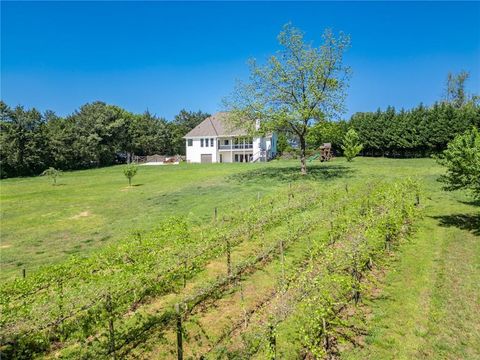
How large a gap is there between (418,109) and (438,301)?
42.5 m

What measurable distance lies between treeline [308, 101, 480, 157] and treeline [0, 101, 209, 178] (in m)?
36.1

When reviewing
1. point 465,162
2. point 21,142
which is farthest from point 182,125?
point 465,162

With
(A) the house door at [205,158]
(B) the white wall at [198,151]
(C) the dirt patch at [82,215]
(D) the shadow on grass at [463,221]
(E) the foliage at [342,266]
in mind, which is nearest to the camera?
(E) the foliage at [342,266]

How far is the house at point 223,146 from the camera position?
168 feet

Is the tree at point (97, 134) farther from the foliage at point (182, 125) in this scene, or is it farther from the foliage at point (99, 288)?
the foliage at point (99, 288)

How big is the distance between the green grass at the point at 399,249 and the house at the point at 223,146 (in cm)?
2063

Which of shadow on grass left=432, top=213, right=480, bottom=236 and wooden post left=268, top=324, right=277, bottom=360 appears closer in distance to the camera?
wooden post left=268, top=324, right=277, bottom=360

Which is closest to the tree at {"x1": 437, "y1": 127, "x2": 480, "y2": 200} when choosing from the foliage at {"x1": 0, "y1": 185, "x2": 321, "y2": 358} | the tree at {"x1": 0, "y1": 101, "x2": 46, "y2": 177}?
the foliage at {"x1": 0, "y1": 185, "x2": 321, "y2": 358}

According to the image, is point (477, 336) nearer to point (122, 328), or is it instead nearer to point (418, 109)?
point (122, 328)

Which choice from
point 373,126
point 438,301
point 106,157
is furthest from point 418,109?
point 106,157

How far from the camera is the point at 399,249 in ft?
37.2

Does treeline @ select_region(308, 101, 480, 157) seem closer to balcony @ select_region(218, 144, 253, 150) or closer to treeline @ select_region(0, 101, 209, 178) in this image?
balcony @ select_region(218, 144, 253, 150)

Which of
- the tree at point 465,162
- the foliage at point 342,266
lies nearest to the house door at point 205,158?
the foliage at point 342,266

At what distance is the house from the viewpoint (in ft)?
168
